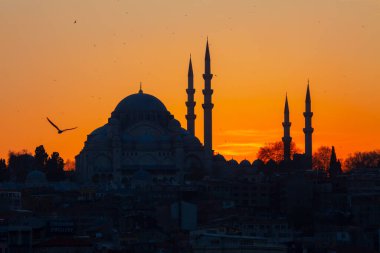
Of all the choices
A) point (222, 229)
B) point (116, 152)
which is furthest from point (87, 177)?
point (222, 229)

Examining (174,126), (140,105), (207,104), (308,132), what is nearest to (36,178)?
(207,104)

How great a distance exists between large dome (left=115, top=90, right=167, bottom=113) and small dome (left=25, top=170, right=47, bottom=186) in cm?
903

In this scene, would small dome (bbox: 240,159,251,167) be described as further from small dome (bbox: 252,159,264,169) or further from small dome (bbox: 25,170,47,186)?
small dome (bbox: 25,170,47,186)

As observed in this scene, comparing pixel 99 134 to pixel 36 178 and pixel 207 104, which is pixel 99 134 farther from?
pixel 207 104

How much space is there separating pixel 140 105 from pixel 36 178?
1094 cm

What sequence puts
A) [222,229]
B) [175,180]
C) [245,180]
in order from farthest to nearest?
[175,180]
[245,180]
[222,229]

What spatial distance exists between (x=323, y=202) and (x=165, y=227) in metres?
13.6

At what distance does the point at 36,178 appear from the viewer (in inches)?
A: 4857

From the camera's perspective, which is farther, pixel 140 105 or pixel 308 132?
pixel 140 105

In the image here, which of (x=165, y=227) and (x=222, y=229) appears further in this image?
(x=165, y=227)

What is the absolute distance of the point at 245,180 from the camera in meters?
114

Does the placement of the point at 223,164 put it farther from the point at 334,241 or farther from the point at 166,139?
the point at 334,241

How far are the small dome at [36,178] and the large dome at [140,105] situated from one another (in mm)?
9029

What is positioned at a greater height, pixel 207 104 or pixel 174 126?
pixel 207 104
